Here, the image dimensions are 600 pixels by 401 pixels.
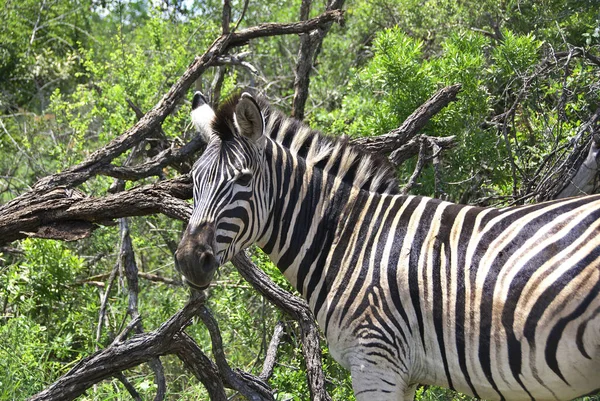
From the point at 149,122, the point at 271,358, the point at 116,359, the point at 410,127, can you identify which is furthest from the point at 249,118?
the point at 271,358

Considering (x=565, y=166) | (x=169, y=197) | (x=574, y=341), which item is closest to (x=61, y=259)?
(x=169, y=197)

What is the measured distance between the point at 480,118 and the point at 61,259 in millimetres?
5357

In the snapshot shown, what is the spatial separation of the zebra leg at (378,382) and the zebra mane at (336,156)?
1.25 m

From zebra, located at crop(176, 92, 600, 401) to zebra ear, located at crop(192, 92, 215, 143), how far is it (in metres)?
0.03

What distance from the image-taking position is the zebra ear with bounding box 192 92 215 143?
508 cm

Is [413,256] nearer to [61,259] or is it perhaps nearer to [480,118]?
[480,118]

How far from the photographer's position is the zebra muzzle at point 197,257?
427cm

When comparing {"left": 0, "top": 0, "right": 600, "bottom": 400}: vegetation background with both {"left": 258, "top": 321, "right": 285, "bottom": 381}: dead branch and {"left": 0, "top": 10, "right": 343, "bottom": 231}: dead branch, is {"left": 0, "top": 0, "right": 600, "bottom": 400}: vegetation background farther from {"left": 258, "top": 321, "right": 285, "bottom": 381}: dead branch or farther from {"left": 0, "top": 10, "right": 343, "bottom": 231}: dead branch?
{"left": 0, "top": 10, "right": 343, "bottom": 231}: dead branch

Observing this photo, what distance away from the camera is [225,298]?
320 inches

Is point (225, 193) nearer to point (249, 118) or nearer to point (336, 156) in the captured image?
point (249, 118)

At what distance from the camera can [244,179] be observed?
4.64 meters

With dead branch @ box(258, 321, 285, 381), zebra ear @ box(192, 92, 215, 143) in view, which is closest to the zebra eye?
zebra ear @ box(192, 92, 215, 143)

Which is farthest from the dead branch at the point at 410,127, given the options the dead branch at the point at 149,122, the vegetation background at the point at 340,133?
the dead branch at the point at 149,122

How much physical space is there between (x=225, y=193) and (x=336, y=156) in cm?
94
